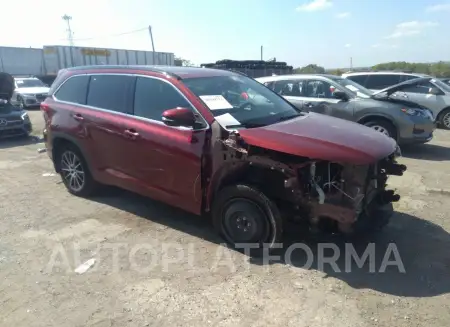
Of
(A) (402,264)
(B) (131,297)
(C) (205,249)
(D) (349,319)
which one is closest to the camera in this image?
(D) (349,319)

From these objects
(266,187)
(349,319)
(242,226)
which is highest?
(266,187)

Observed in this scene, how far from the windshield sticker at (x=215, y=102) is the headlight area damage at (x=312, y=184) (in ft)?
1.70

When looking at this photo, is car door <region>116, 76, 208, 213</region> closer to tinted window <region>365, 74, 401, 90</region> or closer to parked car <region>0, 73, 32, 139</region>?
parked car <region>0, 73, 32, 139</region>

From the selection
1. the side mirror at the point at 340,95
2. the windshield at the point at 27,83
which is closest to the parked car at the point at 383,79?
the side mirror at the point at 340,95

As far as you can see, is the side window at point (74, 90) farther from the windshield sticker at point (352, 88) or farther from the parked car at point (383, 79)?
the parked car at point (383, 79)

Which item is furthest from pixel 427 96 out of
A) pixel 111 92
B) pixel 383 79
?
pixel 111 92

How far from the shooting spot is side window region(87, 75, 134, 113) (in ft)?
15.3

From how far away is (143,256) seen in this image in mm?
3816

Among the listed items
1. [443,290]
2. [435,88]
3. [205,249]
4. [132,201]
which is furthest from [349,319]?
[435,88]

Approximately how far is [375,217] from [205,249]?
5.58ft

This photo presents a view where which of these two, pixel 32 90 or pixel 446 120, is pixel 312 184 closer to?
pixel 446 120

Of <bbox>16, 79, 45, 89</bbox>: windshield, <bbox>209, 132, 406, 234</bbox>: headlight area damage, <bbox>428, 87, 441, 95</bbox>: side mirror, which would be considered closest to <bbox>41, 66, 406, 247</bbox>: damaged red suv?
<bbox>209, 132, 406, 234</bbox>: headlight area damage

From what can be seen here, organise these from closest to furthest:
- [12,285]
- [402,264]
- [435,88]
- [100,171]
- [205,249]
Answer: [12,285] → [402,264] → [205,249] → [100,171] → [435,88]

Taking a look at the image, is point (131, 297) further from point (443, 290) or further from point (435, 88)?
point (435, 88)
